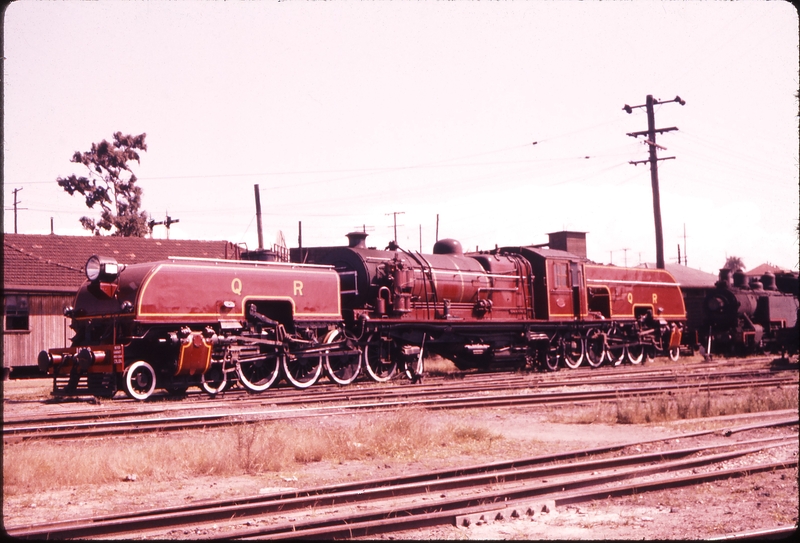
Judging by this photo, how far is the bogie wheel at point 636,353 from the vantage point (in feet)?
92.2

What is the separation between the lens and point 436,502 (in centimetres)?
690

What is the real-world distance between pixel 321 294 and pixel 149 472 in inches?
401

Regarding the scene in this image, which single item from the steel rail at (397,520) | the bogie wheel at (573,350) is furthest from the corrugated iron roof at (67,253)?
the steel rail at (397,520)

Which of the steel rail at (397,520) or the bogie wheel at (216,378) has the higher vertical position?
the bogie wheel at (216,378)

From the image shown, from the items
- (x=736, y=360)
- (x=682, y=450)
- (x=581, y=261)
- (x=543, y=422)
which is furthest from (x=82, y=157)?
(x=682, y=450)

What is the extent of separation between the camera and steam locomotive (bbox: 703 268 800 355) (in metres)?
28.9

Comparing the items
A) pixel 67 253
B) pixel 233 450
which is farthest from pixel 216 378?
pixel 67 253

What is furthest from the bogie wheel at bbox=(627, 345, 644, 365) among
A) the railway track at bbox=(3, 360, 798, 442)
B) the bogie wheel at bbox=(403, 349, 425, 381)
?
the bogie wheel at bbox=(403, 349, 425, 381)

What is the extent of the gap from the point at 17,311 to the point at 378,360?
1382 cm

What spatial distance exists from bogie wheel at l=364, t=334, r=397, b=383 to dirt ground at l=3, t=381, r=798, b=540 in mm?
9852

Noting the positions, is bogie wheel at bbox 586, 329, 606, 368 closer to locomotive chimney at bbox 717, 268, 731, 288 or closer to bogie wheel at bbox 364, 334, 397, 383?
locomotive chimney at bbox 717, 268, 731, 288

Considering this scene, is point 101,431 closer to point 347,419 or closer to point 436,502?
point 347,419

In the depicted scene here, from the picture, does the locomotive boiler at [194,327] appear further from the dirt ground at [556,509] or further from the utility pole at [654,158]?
the utility pole at [654,158]

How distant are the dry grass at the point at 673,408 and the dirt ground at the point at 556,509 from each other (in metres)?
2.55
